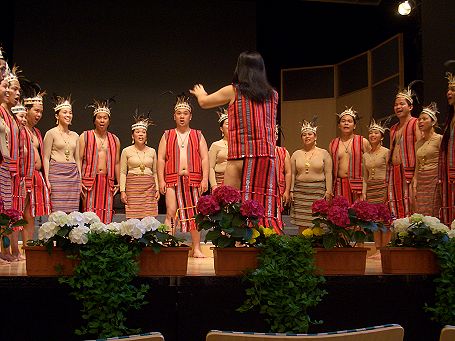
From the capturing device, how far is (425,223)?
3.78 m

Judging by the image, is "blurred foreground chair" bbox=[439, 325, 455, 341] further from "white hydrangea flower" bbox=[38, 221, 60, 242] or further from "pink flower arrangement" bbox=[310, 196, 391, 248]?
"white hydrangea flower" bbox=[38, 221, 60, 242]

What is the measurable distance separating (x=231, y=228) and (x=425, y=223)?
1.14 m

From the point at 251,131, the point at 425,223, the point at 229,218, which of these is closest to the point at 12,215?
the point at 229,218

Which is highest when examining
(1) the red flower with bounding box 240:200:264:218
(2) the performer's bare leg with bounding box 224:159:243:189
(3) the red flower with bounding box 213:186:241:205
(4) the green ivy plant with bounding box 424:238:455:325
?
(2) the performer's bare leg with bounding box 224:159:243:189

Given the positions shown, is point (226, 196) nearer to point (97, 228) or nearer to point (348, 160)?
point (97, 228)

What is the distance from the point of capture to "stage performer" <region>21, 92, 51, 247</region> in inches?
226

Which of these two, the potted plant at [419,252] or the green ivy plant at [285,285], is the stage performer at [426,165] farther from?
the green ivy plant at [285,285]

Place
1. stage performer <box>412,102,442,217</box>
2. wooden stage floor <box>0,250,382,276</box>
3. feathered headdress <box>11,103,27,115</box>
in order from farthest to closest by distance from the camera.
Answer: stage performer <box>412,102,442,217</box> < feathered headdress <box>11,103,27,115</box> < wooden stage floor <box>0,250,382,276</box>

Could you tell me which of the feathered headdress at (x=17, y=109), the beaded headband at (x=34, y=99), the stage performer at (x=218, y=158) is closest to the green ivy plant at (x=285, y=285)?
the feathered headdress at (x=17, y=109)

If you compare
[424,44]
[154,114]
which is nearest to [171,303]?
[424,44]

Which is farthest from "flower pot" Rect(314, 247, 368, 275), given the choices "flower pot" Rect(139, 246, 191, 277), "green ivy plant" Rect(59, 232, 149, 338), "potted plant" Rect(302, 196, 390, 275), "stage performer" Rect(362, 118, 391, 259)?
"stage performer" Rect(362, 118, 391, 259)

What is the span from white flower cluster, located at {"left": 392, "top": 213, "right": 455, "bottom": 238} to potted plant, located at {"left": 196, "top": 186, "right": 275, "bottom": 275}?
2.73 ft

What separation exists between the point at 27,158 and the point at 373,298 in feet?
11.2

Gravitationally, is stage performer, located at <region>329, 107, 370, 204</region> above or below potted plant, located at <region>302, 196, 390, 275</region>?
above
